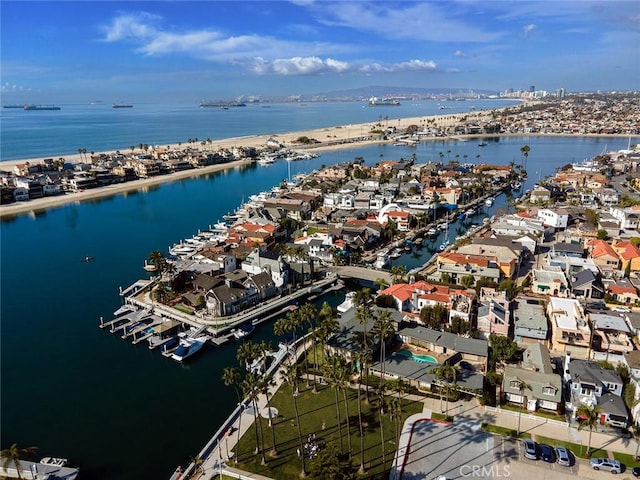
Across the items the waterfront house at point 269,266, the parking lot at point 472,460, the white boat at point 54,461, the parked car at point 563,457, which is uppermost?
the waterfront house at point 269,266

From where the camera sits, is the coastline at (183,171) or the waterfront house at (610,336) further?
the coastline at (183,171)

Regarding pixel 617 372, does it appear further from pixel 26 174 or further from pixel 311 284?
pixel 26 174

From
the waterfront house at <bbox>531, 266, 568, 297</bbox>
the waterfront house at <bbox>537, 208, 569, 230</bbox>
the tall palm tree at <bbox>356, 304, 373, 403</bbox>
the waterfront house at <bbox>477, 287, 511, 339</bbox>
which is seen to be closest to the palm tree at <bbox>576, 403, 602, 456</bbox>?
the waterfront house at <bbox>477, 287, 511, 339</bbox>

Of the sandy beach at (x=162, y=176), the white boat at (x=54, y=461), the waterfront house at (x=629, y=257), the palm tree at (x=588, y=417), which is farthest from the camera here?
the sandy beach at (x=162, y=176)

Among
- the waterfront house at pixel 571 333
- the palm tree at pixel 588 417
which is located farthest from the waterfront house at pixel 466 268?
the palm tree at pixel 588 417

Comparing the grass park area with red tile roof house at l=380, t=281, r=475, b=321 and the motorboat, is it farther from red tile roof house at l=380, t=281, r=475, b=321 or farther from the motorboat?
red tile roof house at l=380, t=281, r=475, b=321

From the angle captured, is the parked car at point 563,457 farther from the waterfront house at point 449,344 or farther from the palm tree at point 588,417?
the waterfront house at point 449,344

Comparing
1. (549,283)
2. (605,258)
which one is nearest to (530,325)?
(549,283)
